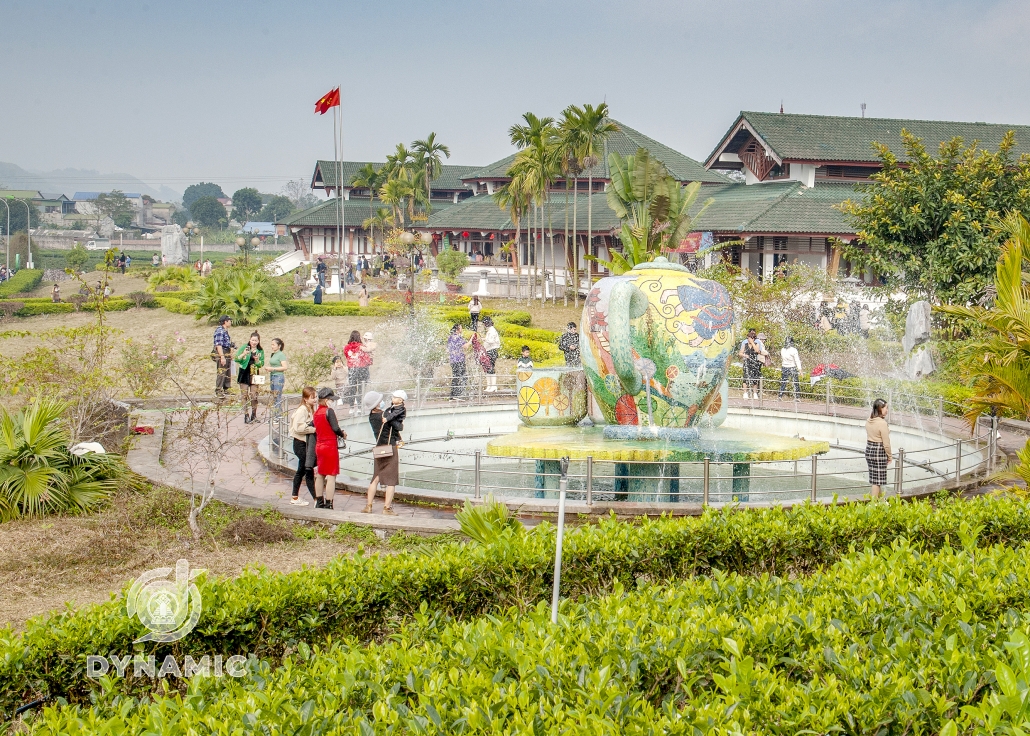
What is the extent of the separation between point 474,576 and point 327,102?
1450 inches

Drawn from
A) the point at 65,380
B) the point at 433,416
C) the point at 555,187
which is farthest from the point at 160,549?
the point at 555,187

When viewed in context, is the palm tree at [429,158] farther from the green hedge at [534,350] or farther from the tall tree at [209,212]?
the tall tree at [209,212]

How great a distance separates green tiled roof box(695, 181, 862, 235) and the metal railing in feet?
54.2

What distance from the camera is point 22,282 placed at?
55.8 metres

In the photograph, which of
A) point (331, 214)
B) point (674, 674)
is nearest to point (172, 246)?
point (331, 214)

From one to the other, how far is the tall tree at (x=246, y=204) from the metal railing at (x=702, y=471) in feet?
444

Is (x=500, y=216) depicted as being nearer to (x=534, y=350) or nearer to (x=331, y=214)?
(x=331, y=214)

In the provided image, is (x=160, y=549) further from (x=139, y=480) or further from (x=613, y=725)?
(x=613, y=725)

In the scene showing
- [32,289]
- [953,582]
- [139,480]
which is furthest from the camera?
[32,289]

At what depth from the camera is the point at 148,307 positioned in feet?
131

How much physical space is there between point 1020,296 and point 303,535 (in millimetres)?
8839

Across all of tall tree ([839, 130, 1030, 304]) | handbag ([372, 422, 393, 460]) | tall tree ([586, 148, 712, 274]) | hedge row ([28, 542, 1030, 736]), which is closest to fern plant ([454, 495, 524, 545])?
hedge row ([28, 542, 1030, 736])

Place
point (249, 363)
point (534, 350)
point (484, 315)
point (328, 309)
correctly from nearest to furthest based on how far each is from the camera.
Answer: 1. point (249, 363)
2. point (534, 350)
3. point (484, 315)
4. point (328, 309)

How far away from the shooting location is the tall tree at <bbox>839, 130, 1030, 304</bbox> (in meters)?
22.5
